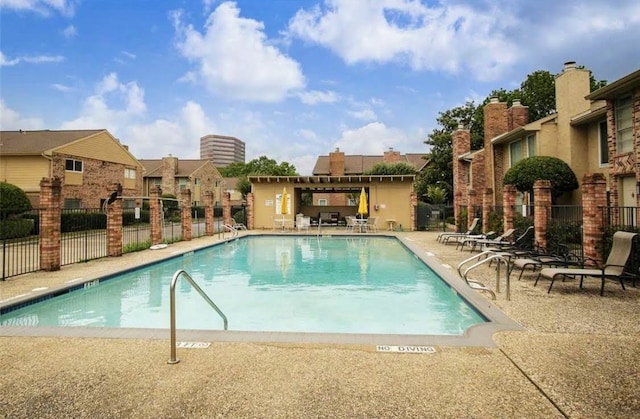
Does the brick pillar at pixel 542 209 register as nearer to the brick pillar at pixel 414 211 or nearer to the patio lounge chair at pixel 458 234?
the patio lounge chair at pixel 458 234

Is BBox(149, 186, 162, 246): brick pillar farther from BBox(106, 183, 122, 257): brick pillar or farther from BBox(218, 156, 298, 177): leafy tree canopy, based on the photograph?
BBox(218, 156, 298, 177): leafy tree canopy

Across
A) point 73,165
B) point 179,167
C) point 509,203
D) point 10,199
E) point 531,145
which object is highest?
point 179,167

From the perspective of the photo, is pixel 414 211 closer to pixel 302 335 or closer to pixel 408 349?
pixel 302 335

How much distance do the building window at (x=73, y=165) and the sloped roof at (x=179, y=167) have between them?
14.3m

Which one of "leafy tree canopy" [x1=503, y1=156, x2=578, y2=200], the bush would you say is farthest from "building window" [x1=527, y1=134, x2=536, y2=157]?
the bush

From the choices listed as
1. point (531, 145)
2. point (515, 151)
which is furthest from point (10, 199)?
point (515, 151)

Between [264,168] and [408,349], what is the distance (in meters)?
58.4

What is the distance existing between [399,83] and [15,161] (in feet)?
81.0

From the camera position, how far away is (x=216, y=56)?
17328mm

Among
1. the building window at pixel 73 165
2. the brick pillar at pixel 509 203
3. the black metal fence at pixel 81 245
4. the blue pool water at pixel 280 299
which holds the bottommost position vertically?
the blue pool water at pixel 280 299

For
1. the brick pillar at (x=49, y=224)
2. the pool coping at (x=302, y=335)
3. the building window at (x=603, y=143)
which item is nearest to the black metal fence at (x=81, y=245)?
the brick pillar at (x=49, y=224)

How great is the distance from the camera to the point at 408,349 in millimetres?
4270

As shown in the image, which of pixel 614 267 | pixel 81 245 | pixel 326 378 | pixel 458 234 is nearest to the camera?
pixel 326 378

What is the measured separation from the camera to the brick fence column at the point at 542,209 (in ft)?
35.7
